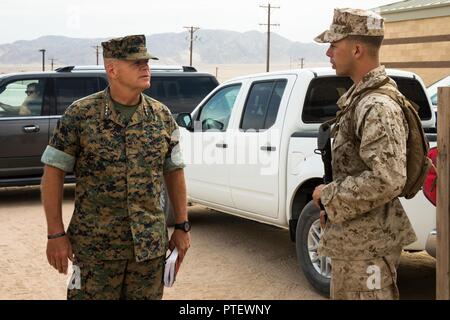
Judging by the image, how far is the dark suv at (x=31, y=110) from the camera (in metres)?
9.66

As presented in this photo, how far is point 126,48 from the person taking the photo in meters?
3.14

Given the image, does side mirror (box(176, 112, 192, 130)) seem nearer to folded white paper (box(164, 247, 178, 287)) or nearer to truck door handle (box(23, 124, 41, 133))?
truck door handle (box(23, 124, 41, 133))

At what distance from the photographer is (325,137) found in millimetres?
2953

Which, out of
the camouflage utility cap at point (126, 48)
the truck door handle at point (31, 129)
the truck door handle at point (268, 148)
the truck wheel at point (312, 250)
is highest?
the camouflage utility cap at point (126, 48)

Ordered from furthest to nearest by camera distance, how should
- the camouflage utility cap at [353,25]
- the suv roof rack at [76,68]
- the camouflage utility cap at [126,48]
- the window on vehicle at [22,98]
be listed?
the suv roof rack at [76,68] → the window on vehicle at [22,98] → the camouflage utility cap at [126,48] → the camouflage utility cap at [353,25]

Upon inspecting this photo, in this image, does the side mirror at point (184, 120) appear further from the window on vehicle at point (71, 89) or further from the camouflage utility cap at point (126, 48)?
the camouflage utility cap at point (126, 48)

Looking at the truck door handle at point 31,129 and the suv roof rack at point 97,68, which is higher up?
the suv roof rack at point 97,68

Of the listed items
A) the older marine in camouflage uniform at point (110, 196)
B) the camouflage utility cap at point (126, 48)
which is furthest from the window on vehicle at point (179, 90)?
the older marine in camouflage uniform at point (110, 196)

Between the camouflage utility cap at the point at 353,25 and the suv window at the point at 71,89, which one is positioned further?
the suv window at the point at 71,89

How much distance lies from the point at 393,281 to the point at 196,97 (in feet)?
28.5

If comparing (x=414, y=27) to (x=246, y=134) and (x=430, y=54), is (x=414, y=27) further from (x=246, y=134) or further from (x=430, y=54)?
(x=246, y=134)

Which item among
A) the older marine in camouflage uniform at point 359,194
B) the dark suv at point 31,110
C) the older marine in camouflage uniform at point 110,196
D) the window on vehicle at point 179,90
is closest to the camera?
the older marine in camouflage uniform at point 359,194

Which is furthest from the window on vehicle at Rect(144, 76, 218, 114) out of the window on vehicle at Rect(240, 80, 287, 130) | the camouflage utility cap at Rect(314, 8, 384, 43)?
the camouflage utility cap at Rect(314, 8, 384, 43)

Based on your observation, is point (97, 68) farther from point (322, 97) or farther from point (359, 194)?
point (359, 194)
